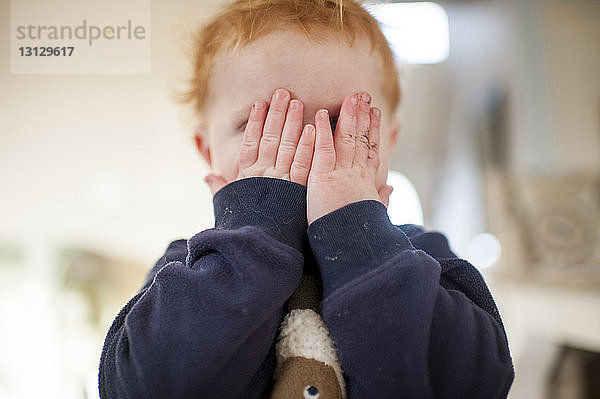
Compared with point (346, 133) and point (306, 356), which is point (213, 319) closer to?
point (306, 356)

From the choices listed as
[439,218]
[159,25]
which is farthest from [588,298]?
[159,25]

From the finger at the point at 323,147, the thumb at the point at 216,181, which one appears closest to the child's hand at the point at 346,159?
the finger at the point at 323,147

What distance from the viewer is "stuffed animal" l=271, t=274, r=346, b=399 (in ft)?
1.31

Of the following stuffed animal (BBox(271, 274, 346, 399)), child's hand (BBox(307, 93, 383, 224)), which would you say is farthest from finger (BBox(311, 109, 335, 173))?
stuffed animal (BBox(271, 274, 346, 399))

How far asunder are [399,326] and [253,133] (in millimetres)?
215

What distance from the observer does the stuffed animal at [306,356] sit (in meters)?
0.40

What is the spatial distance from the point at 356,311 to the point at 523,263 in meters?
1.68

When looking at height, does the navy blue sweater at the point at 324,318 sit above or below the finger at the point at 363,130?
below

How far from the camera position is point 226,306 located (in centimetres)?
39

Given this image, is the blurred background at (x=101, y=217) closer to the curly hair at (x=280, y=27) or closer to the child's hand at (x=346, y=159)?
the curly hair at (x=280, y=27)

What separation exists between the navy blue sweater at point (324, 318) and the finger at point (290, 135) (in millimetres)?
69

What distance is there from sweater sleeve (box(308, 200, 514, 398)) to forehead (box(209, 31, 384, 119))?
147 millimetres

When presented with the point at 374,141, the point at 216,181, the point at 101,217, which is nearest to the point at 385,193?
the point at 374,141

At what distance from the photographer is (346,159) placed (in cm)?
48
